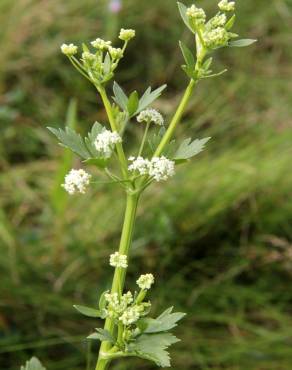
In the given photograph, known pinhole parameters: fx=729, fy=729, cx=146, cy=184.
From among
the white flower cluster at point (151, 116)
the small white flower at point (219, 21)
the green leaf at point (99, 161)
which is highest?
the small white flower at point (219, 21)

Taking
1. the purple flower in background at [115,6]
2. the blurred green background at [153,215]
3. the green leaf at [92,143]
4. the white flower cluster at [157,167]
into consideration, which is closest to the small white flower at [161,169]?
the white flower cluster at [157,167]

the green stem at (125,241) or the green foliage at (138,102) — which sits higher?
the green foliage at (138,102)

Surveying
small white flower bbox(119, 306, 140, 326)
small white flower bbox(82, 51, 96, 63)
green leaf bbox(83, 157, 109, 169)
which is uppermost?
small white flower bbox(82, 51, 96, 63)

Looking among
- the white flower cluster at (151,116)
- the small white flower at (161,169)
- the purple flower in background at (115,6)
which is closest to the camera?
the small white flower at (161,169)

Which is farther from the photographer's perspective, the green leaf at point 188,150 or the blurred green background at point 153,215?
the blurred green background at point 153,215

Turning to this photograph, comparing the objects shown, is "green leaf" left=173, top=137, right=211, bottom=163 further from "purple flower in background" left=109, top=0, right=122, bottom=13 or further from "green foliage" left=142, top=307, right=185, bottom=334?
"purple flower in background" left=109, top=0, right=122, bottom=13

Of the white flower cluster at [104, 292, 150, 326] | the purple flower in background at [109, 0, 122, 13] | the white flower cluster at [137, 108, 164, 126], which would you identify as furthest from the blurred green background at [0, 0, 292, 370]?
the white flower cluster at [104, 292, 150, 326]

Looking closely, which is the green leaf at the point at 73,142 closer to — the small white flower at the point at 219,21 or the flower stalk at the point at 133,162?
the flower stalk at the point at 133,162

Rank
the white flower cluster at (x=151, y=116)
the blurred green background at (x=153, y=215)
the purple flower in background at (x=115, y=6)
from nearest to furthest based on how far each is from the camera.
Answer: the white flower cluster at (x=151, y=116), the blurred green background at (x=153, y=215), the purple flower in background at (x=115, y=6)
